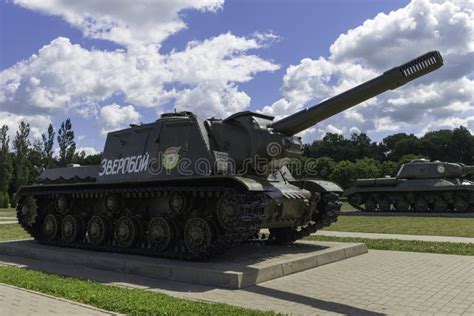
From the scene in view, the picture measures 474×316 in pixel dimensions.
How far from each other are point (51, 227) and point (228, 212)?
6.35 meters

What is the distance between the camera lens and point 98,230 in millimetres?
12562

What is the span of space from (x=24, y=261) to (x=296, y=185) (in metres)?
6.47

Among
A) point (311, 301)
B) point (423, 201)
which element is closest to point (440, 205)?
point (423, 201)

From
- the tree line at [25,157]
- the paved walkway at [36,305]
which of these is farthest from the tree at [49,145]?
the paved walkway at [36,305]

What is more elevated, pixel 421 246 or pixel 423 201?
pixel 423 201

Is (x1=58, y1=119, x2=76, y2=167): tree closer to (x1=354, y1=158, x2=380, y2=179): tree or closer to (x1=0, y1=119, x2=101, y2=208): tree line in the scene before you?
(x1=0, y1=119, x2=101, y2=208): tree line

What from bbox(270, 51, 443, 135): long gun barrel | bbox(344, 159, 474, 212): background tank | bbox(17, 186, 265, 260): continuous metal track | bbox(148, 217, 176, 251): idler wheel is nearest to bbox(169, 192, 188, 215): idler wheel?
bbox(17, 186, 265, 260): continuous metal track

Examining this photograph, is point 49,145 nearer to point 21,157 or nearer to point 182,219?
point 21,157

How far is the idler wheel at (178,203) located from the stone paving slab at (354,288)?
5.61 ft

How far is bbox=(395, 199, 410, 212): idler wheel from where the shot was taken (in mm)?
30266

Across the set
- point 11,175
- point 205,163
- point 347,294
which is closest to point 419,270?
point 347,294

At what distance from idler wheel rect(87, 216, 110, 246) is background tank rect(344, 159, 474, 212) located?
21.4 meters

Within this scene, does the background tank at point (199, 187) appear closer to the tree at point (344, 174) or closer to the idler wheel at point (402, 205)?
the idler wheel at point (402, 205)

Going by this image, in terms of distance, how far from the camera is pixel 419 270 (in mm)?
9664
